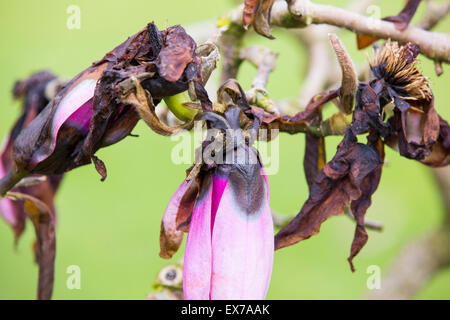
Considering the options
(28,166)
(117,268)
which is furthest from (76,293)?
(28,166)

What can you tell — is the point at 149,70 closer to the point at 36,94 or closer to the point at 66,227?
the point at 36,94

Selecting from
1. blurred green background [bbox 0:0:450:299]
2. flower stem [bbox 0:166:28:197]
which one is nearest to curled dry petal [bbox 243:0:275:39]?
flower stem [bbox 0:166:28:197]

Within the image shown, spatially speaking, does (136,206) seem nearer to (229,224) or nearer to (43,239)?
(43,239)

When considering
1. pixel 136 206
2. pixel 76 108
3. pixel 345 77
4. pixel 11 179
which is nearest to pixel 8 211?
pixel 11 179

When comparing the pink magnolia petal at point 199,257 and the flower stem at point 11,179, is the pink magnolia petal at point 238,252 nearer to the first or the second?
the pink magnolia petal at point 199,257

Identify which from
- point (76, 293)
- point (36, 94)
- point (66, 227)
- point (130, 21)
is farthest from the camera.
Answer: point (130, 21)

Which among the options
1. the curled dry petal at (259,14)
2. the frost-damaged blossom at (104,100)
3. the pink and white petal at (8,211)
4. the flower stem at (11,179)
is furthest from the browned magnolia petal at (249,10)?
the pink and white petal at (8,211)
